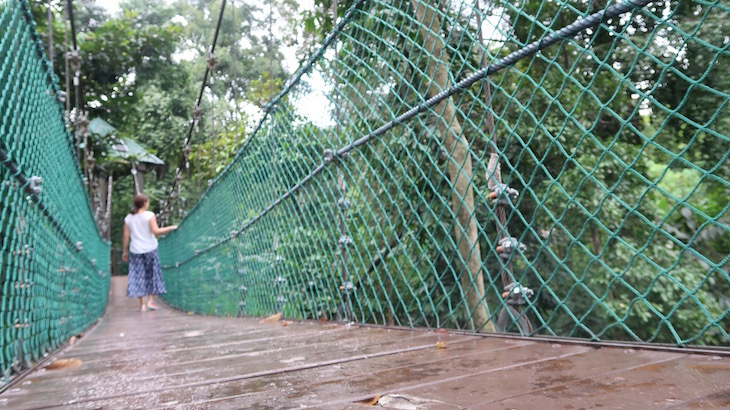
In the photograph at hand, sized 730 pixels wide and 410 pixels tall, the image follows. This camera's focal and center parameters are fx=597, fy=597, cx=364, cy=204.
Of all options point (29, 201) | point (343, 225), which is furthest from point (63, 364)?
point (343, 225)

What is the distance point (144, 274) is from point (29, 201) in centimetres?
400

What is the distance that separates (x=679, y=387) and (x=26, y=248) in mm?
1589

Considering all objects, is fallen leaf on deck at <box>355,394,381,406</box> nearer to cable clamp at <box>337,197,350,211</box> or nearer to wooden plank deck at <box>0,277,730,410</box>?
wooden plank deck at <box>0,277,730,410</box>

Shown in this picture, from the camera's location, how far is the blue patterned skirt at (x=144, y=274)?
5.45 meters

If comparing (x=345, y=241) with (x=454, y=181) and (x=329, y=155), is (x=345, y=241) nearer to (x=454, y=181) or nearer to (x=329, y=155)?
(x=329, y=155)

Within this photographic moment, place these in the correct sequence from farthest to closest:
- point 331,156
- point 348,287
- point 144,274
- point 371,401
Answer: point 144,274 < point 331,156 < point 348,287 < point 371,401

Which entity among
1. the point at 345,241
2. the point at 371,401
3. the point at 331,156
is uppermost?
the point at 331,156

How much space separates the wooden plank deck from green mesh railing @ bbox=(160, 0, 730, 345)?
14.4 inches

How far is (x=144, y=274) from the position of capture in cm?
547

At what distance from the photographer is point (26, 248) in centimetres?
163

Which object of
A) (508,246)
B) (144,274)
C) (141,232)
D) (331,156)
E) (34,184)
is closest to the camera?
(508,246)

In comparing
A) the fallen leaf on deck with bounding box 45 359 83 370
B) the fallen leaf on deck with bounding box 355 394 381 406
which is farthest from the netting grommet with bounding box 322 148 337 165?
the fallen leaf on deck with bounding box 355 394 381 406

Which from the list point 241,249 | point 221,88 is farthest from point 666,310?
point 221,88

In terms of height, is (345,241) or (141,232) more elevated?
(141,232)
